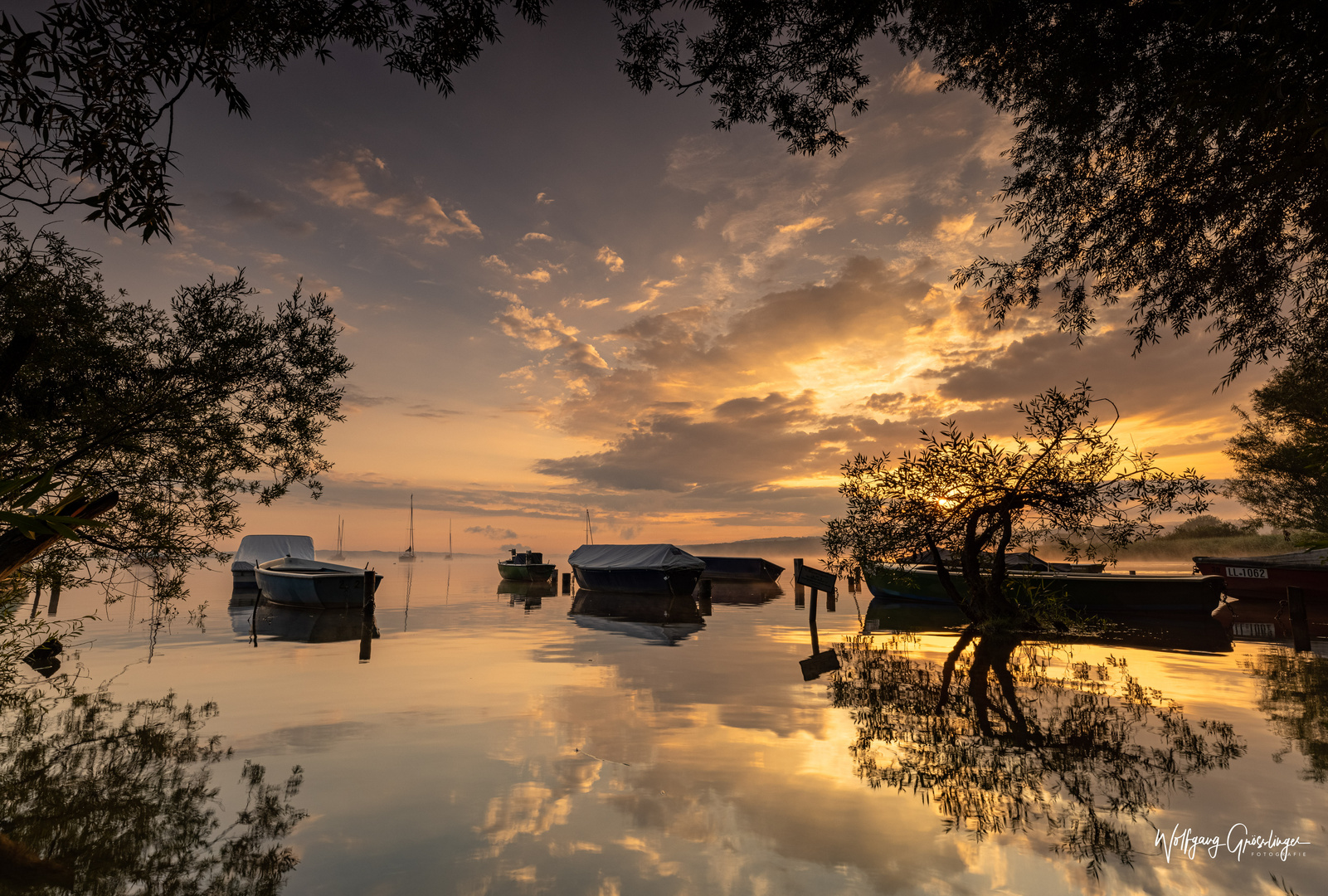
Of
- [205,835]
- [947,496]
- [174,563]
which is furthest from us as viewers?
[947,496]

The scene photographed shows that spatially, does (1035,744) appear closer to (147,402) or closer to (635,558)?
(147,402)

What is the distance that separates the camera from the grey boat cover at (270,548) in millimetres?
44250

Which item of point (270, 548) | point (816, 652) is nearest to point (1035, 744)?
point (816, 652)

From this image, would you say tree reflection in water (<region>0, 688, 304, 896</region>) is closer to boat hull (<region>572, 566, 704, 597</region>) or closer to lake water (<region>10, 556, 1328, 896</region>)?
lake water (<region>10, 556, 1328, 896</region>)

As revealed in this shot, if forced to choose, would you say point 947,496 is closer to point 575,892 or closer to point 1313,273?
point 1313,273

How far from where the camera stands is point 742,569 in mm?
58406

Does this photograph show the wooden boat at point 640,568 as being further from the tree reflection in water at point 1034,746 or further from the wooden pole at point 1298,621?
the wooden pole at point 1298,621

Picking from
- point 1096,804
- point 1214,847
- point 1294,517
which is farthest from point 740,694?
point 1294,517

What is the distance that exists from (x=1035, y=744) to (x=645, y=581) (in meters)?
28.9

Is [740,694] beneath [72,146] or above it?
beneath

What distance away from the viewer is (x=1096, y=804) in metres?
5.74

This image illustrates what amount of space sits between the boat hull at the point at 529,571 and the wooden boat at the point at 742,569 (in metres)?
15.3

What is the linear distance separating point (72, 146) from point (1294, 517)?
60.9 metres

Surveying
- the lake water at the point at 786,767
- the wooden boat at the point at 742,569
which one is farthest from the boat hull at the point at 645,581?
the wooden boat at the point at 742,569
